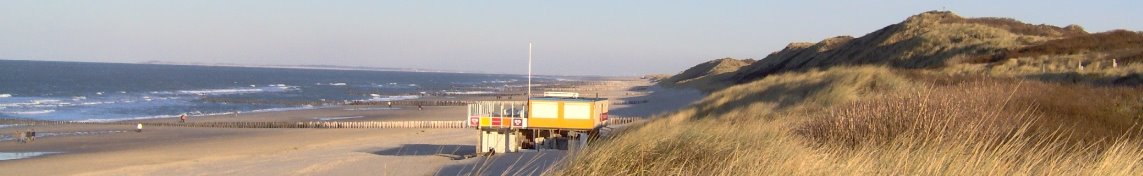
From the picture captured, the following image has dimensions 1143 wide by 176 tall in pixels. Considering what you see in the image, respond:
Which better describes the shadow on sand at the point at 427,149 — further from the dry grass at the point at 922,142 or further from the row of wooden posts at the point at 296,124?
the dry grass at the point at 922,142

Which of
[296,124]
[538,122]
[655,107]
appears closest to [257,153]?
[538,122]

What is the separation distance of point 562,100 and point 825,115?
1026cm

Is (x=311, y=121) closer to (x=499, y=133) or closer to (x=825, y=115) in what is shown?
(x=499, y=133)

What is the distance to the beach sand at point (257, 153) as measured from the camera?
759 inches

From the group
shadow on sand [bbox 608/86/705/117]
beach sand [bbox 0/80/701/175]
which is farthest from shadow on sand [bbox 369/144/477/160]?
shadow on sand [bbox 608/86/705/117]

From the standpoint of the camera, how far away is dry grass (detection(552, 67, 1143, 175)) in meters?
6.85

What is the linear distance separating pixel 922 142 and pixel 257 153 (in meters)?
21.2

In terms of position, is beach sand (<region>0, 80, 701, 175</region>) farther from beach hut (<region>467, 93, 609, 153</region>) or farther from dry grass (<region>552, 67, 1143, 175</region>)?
dry grass (<region>552, 67, 1143, 175</region>)

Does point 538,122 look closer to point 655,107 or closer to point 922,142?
point 922,142

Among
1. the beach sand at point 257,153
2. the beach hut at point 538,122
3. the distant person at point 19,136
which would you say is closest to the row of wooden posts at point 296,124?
the beach sand at point 257,153

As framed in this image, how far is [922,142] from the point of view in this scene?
8.87 metres

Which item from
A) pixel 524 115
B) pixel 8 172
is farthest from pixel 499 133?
pixel 8 172

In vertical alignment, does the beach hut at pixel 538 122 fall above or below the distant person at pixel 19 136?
above

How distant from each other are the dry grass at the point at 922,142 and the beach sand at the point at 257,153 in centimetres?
401
